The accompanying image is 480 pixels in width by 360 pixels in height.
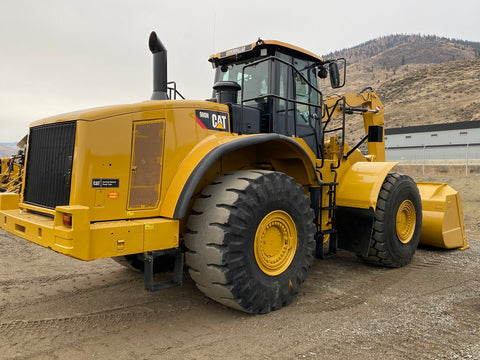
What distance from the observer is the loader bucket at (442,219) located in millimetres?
6902

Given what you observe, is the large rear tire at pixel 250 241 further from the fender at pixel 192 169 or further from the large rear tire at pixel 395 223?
the large rear tire at pixel 395 223

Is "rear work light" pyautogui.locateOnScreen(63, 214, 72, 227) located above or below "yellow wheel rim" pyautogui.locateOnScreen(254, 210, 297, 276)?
above

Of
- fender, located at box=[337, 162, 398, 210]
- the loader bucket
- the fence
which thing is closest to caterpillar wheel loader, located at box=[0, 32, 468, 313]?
fender, located at box=[337, 162, 398, 210]

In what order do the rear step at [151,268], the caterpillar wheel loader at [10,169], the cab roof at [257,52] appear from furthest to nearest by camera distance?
the caterpillar wheel loader at [10,169]
the cab roof at [257,52]
the rear step at [151,268]

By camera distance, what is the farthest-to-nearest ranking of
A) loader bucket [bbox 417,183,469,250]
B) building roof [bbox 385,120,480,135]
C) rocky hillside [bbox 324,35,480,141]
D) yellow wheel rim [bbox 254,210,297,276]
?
1. rocky hillside [bbox 324,35,480,141]
2. building roof [bbox 385,120,480,135]
3. loader bucket [bbox 417,183,469,250]
4. yellow wheel rim [bbox 254,210,297,276]

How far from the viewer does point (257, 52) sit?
5.14 metres

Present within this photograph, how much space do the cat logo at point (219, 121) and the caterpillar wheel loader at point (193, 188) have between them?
2 cm

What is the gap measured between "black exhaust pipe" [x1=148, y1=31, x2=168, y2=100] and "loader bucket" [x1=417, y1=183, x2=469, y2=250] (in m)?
5.40

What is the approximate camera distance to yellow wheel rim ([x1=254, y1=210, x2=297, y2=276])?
391 centimetres

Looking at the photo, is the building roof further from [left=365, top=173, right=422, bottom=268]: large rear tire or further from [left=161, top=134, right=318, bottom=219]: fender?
[left=161, top=134, right=318, bottom=219]: fender

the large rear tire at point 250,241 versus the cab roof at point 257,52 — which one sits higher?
the cab roof at point 257,52

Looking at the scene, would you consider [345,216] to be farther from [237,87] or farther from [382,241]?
[237,87]

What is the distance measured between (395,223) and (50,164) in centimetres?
473

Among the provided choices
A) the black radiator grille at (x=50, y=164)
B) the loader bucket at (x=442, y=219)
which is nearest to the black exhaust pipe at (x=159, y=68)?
the black radiator grille at (x=50, y=164)
